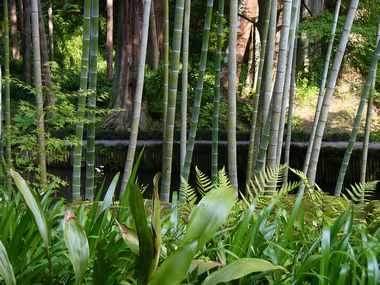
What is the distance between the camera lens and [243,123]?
10406mm

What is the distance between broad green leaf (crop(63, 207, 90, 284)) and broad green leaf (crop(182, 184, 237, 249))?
260 millimetres

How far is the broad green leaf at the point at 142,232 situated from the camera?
4.76ft

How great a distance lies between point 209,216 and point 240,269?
19 centimetres

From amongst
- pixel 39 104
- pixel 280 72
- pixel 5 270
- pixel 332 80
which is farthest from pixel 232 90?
pixel 5 270

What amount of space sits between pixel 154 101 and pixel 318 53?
11.3 feet

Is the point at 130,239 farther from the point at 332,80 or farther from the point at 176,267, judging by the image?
the point at 332,80

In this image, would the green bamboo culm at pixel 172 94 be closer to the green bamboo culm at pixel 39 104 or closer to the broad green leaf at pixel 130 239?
the green bamboo culm at pixel 39 104

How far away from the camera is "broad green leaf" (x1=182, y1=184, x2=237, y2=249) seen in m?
1.53

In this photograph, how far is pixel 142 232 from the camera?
1.45 meters

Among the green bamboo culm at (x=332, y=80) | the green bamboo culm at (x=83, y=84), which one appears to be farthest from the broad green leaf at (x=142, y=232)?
the green bamboo culm at (x=332, y=80)

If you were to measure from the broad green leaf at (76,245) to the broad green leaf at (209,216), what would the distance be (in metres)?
0.26

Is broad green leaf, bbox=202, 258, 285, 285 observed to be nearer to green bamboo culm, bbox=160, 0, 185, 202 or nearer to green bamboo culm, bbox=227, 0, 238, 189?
green bamboo culm, bbox=160, 0, 185, 202

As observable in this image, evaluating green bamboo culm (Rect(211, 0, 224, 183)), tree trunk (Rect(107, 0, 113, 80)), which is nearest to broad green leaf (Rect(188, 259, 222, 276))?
green bamboo culm (Rect(211, 0, 224, 183))

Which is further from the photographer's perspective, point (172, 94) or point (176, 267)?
point (172, 94)
